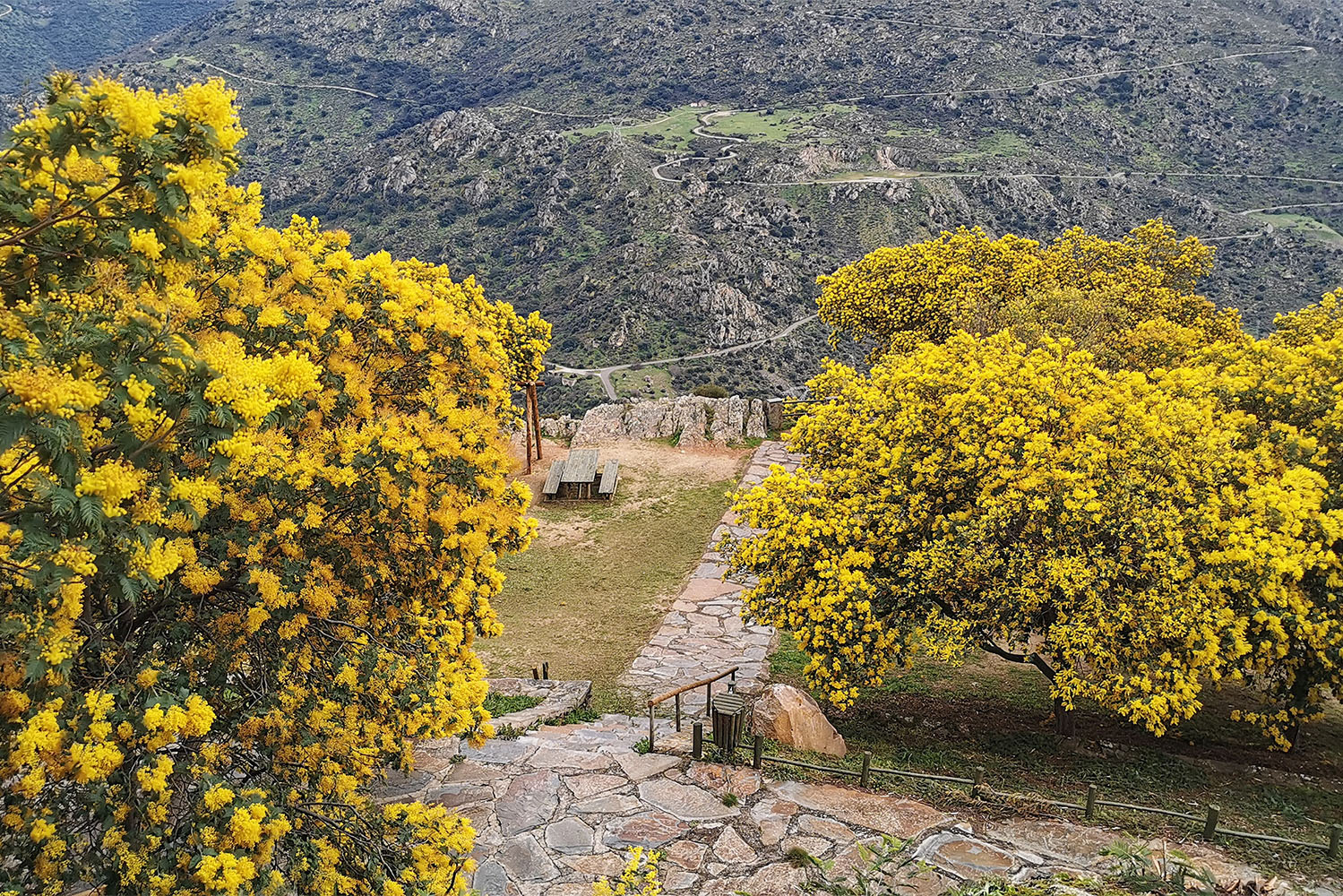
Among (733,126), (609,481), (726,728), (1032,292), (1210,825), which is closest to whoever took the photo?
(1210,825)

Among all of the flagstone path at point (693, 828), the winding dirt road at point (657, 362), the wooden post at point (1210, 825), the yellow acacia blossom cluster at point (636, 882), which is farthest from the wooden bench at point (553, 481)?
the winding dirt road at point (657, 362)

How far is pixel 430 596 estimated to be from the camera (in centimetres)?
576

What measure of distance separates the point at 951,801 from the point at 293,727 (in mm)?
4953

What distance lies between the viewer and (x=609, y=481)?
55.3 ft

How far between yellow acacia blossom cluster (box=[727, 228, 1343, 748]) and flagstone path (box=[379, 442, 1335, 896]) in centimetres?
140

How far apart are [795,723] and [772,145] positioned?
60542mm

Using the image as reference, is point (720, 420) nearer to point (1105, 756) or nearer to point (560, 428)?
point (560, 428)

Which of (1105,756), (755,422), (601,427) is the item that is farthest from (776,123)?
(1105,756)

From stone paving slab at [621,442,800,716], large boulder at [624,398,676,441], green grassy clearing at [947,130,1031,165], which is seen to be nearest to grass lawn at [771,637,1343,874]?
stone paving slab at [621,442,800,716]

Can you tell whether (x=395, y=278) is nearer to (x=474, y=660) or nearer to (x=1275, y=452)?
(x=474, y=660)

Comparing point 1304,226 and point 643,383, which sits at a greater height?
point 1304,226

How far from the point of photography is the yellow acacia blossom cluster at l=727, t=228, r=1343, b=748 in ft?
23.6

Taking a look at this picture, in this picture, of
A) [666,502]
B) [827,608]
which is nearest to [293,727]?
[827,608]

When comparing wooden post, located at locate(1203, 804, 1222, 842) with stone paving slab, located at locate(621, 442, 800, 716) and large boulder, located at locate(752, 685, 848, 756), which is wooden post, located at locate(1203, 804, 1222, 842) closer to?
large boulder, located at locate(752, 685, 848, 756)
